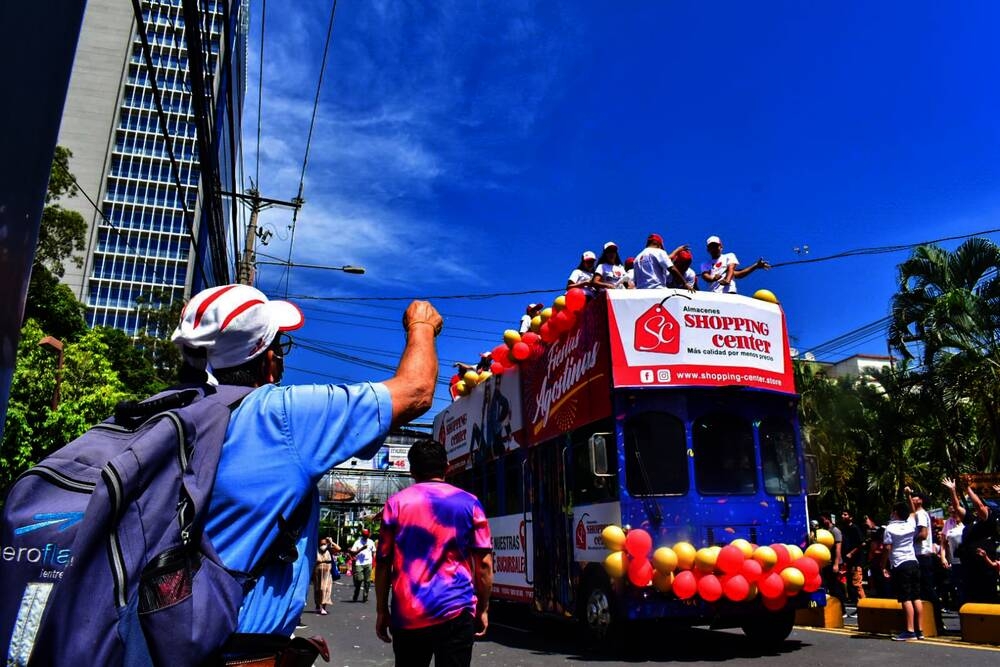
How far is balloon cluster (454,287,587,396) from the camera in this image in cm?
943

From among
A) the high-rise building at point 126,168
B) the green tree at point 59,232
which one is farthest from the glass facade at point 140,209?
the green tree at point 59,232

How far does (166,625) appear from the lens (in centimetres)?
140

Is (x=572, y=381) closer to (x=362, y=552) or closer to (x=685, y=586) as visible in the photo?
(x=685, y=586)

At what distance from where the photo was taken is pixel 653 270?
9.30 m

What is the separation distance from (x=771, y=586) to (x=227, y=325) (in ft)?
23.2

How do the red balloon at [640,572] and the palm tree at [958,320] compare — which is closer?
the red balloon at [640,572]

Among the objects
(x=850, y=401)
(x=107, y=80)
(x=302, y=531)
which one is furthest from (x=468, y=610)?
(x=107, y=80)

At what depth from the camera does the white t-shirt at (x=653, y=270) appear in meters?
9.27

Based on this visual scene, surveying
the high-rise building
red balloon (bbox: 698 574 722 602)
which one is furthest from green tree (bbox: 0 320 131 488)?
the high-rise building

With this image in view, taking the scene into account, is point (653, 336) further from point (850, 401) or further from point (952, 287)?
point (850, 401)

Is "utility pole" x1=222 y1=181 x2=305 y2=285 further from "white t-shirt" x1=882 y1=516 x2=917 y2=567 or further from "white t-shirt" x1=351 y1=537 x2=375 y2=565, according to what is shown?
"white t-shirt" x1=882 y1=516 x2=917 y2=567

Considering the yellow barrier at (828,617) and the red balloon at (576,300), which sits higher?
the red balloon at (576,300)

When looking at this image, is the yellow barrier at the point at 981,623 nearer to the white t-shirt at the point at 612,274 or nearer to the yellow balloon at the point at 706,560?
the yellow balloon at the point at 706,560

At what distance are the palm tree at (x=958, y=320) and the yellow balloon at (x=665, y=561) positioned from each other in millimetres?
13749
